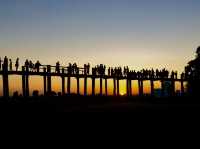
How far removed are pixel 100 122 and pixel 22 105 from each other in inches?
238

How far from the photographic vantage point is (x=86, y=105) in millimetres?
31938

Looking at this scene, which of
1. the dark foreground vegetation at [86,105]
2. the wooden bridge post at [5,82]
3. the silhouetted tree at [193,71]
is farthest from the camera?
the silhouetted tree at [193,71]

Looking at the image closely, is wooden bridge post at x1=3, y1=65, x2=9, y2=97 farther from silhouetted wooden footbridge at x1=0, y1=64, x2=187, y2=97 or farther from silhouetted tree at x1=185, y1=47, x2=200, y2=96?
silhouetted tree at x1=185, y1=47, x2=200, y2=96

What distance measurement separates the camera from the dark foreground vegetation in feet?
79.0

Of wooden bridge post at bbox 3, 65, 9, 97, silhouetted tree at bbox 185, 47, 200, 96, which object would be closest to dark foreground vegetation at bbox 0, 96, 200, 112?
wooden bridge post at bbox 3, 65, 9, 97

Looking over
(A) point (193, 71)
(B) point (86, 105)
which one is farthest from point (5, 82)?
(A) point (193, 71)

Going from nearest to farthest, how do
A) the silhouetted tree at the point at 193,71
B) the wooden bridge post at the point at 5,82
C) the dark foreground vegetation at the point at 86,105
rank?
the dark foreground vegetation at the point at 86,105
the wooden bridge post at the point at 5,82
the silhouetted tree at the point at 193,71

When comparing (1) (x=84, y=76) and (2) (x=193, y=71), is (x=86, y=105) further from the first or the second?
(2) (x=193, y=71)

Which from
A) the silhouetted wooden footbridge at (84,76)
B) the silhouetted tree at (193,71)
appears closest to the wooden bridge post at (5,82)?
the silhouetted wooden footbridge at (84,76)

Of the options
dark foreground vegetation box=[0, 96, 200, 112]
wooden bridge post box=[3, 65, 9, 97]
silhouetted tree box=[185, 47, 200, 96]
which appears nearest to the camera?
dark foreground vegetation box=[0, 96, 200, 112]

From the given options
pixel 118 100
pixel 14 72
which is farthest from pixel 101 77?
pixel 14 72

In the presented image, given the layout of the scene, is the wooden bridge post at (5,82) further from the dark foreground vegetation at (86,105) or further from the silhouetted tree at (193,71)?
the silhouetted tree at (193,71)

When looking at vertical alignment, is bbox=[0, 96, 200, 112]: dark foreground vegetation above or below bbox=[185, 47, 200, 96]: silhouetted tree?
below

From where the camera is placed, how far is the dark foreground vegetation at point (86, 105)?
24.1 metres
